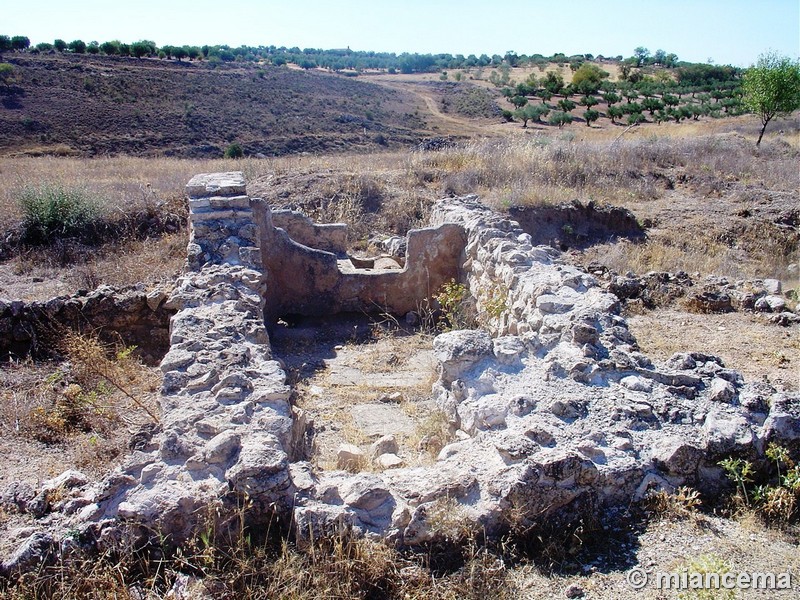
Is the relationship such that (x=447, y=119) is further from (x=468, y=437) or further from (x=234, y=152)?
(x=468, y=437)

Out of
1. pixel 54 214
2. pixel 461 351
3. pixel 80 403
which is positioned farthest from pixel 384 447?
pixel 54 214

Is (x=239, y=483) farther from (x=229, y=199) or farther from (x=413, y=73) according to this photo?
(x=413, y=73)

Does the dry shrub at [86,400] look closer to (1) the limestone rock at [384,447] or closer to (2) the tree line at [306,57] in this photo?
(1) the limestone rock at [384,447]

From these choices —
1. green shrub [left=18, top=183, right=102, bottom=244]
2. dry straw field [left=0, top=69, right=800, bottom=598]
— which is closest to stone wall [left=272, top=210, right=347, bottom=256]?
dry straw field [left=0, top=69, right=800, bottom=598]

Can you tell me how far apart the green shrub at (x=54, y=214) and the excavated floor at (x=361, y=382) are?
4.77m

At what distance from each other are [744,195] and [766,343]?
811 centimetres

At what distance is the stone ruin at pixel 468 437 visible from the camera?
3188 millimetres

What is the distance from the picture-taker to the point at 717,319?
303 inches

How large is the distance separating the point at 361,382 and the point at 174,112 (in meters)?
32.1

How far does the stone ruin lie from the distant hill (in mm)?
25639

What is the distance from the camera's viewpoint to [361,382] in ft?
20.8

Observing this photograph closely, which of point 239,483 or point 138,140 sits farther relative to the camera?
point 138,140

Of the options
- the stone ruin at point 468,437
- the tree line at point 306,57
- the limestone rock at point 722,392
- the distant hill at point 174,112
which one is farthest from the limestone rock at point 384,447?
the tree line at point 306,57

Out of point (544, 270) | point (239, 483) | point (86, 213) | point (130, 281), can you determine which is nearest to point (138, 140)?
point (86, 213)
